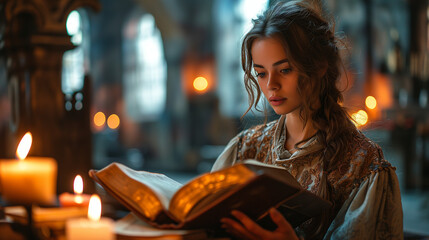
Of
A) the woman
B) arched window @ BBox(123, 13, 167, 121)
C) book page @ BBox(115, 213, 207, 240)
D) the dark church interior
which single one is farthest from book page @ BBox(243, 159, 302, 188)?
arched window @ BBox(123, 13, 167, 121)

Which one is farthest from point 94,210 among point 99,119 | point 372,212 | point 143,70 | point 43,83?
point 99,119

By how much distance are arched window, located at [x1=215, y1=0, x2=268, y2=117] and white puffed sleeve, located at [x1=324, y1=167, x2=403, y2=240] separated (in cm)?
1112

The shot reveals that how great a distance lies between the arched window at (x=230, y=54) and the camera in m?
12.7

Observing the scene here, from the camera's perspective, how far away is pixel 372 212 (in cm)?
134

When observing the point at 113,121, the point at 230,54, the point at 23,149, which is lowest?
the point at 113,121

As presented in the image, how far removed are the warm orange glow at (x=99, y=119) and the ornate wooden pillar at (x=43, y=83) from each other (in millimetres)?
14484

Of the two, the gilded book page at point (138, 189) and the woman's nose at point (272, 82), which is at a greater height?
the woman's nose at point (272, 82)

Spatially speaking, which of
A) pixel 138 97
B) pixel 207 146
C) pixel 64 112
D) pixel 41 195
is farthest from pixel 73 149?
pixel 138 97

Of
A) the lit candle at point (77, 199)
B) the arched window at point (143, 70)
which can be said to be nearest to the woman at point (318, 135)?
the lit candle at point (77, 199)

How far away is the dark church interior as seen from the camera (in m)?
2.93

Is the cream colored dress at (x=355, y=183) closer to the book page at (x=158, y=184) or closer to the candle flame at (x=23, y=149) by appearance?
the book page at (x=158, y=184)

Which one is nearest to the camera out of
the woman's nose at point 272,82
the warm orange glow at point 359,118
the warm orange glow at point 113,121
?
the woman's nose at point 272,82

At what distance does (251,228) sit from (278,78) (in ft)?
1.98

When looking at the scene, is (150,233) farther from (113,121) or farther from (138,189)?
(113,121)
